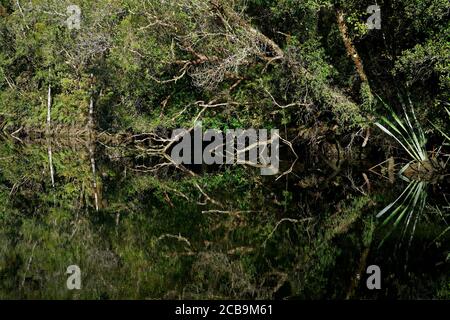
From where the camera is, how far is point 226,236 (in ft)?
36.7

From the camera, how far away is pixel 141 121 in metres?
26.5

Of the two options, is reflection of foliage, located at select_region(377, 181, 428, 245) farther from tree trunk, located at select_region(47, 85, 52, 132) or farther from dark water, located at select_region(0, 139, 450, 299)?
tree trunk, located at select_region(47, 85, 52, 132)

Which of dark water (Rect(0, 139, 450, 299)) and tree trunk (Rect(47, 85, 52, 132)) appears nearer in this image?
dark water (Rect(0, 139, 450, 299))

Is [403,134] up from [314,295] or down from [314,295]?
up

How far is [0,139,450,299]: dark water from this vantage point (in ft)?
27.7

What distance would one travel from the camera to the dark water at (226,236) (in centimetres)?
845

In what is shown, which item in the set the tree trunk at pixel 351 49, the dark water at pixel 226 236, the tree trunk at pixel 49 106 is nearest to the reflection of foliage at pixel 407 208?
the dark water at pixel 226 236

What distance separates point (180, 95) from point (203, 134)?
6.82ft

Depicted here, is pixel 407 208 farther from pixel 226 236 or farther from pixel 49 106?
pixel 49 106

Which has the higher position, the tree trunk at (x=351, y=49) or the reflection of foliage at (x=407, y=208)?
the tree trunk at (x=351, y=49)

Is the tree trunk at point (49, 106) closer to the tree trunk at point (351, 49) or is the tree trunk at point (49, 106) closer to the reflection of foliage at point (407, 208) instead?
the tree trunk at point (351, 49)

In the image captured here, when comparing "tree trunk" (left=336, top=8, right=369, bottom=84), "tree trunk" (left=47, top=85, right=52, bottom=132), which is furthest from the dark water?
"tree trunk" (left=47, top=85, right=52, bottom=132)
